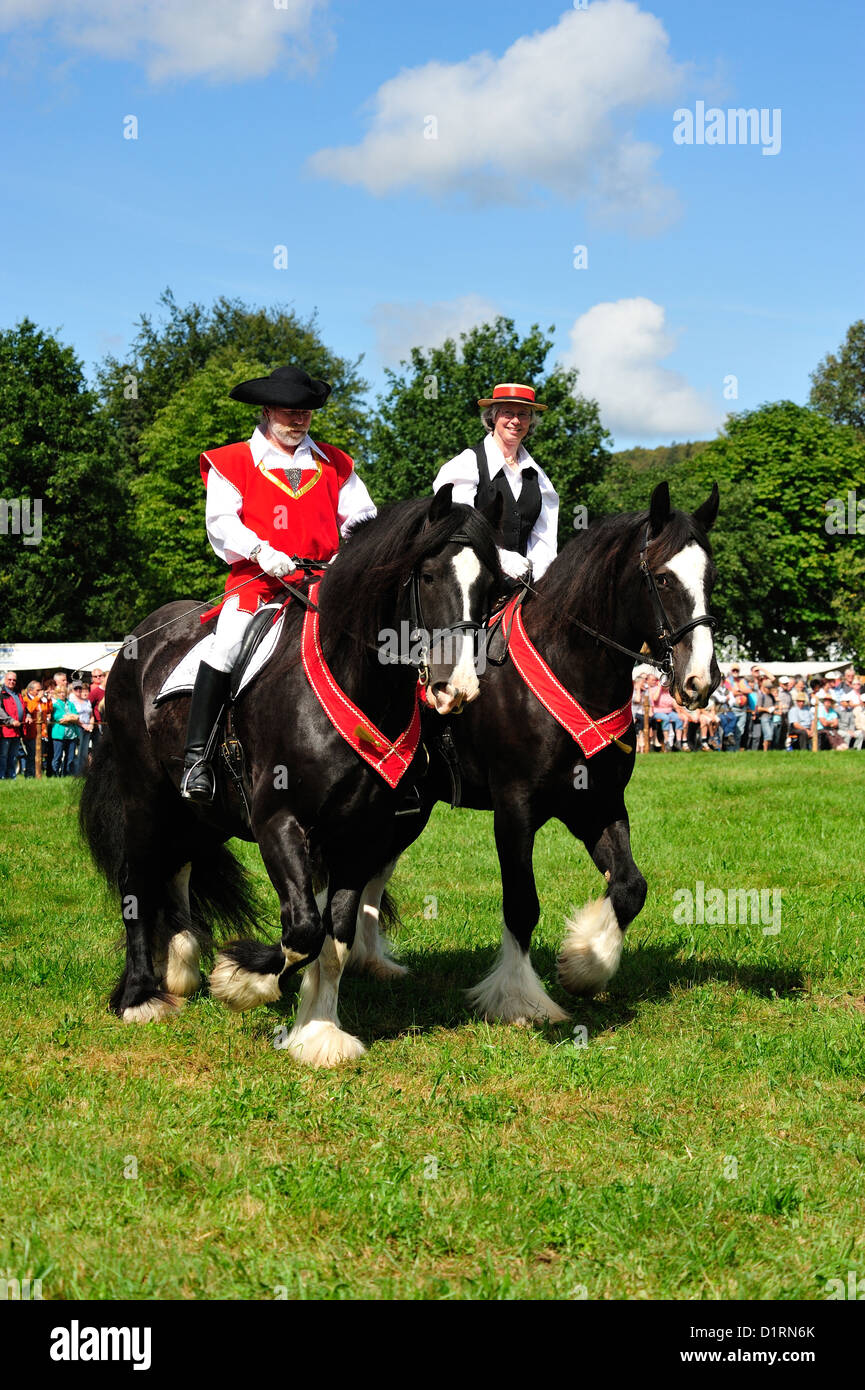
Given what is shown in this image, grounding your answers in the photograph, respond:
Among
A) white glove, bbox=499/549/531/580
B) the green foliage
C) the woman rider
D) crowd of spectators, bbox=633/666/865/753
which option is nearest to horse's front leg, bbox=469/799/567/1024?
white glove, bbox=499/549/531/580

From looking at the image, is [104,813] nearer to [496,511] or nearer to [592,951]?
[592,951]

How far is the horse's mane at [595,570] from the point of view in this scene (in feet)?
22.9

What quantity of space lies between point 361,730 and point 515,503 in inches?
98.3

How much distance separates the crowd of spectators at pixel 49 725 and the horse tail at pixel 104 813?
1476 centimetres

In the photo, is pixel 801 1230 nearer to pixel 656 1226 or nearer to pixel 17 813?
pixel 656 1226

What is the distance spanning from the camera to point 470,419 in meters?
47.4

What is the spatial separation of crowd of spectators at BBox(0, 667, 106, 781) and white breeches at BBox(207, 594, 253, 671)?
54.5 feet

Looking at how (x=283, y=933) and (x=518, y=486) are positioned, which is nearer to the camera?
(x=283, y=933)

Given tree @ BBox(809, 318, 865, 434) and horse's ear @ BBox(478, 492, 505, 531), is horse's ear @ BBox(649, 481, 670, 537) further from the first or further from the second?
tree @ BBox(809, 318, 865, 434)

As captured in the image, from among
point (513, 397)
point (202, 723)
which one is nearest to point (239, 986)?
point (202, 723)

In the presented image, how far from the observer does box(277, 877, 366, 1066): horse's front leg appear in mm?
6316

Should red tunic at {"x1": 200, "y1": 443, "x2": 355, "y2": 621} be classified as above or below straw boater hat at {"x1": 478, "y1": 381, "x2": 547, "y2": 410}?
below

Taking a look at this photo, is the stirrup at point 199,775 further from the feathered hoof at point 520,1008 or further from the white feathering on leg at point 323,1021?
the feathered hoof at point 520,1008
